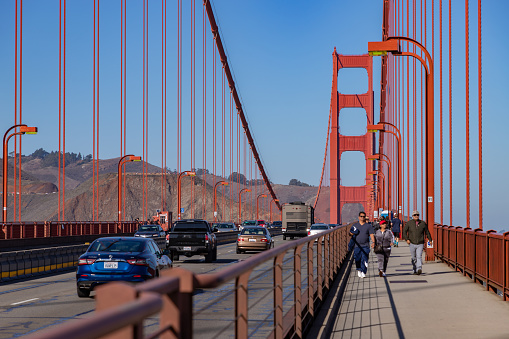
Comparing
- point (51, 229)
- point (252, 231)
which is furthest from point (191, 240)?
point (51, 229)

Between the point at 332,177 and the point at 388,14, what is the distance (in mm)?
39879

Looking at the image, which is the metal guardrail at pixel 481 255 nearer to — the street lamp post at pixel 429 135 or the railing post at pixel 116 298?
the street lamp post at pixel 429 135

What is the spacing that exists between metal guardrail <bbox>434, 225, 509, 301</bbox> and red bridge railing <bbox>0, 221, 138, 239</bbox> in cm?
2752

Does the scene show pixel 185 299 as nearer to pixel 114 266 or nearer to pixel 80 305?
pixel 80 305

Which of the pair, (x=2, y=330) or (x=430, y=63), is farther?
(x=430, y=63)

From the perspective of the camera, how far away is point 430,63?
27375 millimetres

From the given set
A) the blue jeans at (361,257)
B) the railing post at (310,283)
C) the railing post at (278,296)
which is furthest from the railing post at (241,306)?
the blue jeans at (361,257)

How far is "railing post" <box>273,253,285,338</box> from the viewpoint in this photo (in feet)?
25.0

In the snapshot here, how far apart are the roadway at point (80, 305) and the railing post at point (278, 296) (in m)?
0.14

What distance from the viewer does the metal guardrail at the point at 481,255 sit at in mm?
14359

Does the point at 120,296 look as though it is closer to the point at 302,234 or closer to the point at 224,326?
the point at 224,326

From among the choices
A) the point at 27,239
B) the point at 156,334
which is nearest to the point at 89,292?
the point at 156,334

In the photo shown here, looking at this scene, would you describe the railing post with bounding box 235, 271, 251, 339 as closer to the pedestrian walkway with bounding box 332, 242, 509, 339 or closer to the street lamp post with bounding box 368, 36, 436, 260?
the pedestrian walkway with bounding box 332, 242, 509, 339

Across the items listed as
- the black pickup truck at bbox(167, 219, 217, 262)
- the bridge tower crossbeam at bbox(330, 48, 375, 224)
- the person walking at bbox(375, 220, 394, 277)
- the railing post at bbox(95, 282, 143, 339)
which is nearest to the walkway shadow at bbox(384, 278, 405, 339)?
the person walking at bbox(375, 220, 394, 277)
